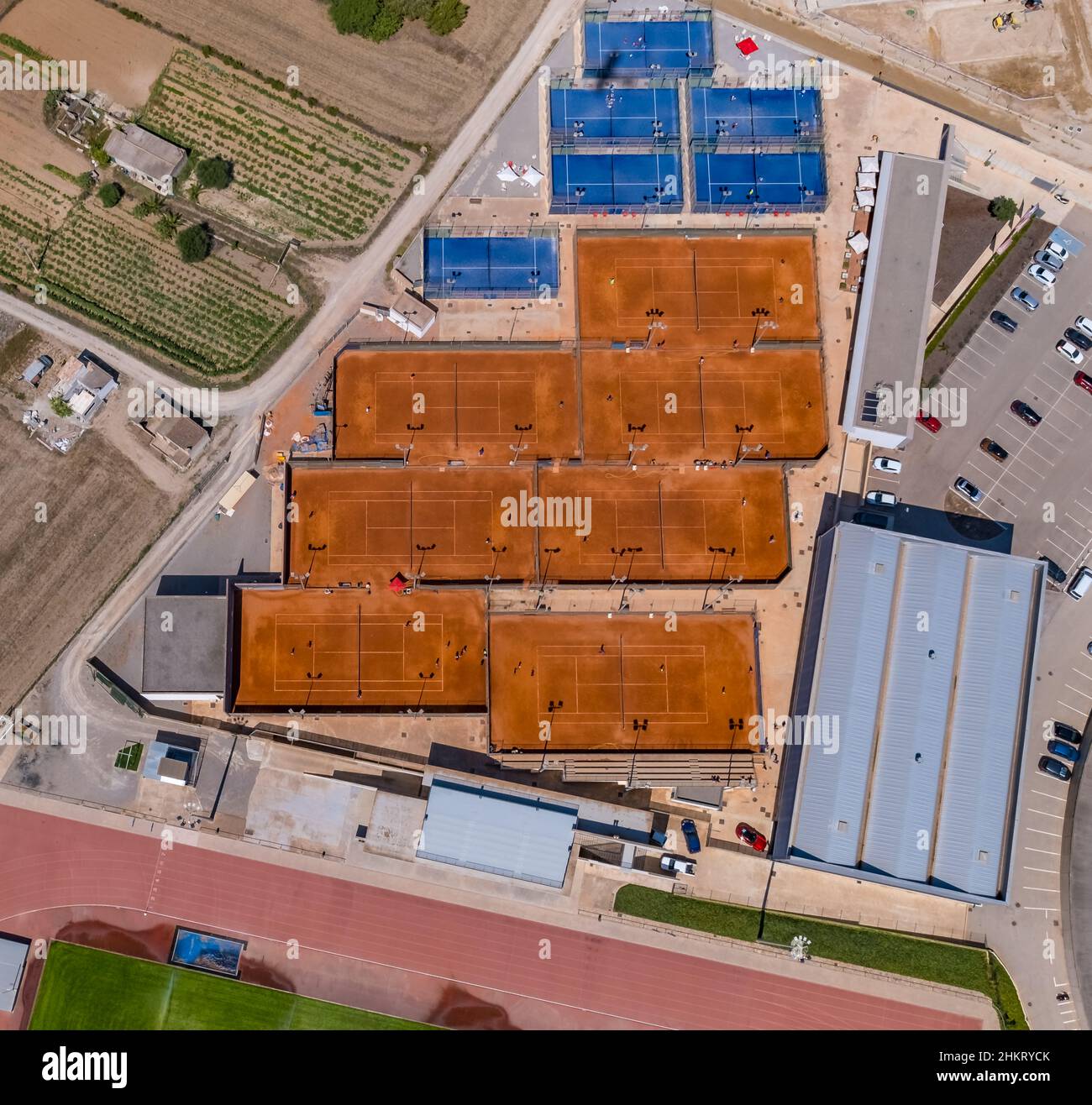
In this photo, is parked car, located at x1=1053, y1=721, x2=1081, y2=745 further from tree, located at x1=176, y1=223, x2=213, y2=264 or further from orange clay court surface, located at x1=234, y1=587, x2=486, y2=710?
tree, located at x1=176, y1=223, x2=213, y2=264

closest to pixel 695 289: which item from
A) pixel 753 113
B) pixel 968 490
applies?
pixel 753 113

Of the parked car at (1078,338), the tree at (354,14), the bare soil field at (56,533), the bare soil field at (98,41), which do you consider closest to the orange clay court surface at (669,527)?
the parked car at (1078,338)

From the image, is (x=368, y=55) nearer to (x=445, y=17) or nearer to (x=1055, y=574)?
(x=445, y=17)

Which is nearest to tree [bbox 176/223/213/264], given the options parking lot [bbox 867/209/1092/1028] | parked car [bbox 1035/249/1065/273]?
parking lot [bbox 867/209/1092/1028]

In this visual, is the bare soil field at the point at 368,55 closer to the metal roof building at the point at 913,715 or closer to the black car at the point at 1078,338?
the metal roof building at the point at 913,715

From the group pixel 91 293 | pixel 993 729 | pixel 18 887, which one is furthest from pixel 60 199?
pixel 993 729

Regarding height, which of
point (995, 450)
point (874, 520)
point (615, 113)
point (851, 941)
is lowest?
point (851, 941)
